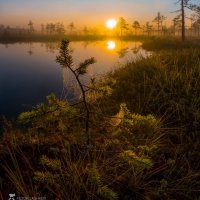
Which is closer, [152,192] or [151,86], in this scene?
[152,192]

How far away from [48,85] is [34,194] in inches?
535

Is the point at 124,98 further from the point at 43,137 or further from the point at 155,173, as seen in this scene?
the point at 155,173

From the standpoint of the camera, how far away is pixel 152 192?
3.36 m

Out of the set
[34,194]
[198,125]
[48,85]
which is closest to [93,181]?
[34,194]

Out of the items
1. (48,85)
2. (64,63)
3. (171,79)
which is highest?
(64,63)

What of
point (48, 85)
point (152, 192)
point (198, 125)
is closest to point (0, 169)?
point (152, 192)

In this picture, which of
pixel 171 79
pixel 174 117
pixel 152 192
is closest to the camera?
pixel 152 192

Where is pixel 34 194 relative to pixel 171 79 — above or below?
below

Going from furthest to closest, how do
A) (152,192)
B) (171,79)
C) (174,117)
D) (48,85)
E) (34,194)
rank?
(48,85) < (171,79) < (174,117) < (152,192) < (34,194)

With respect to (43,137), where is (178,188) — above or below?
below

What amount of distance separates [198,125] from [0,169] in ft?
11.8

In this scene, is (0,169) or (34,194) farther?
(0,169)

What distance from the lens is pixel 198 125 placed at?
5.40 meters

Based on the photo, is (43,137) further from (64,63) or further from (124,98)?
(124,98)
